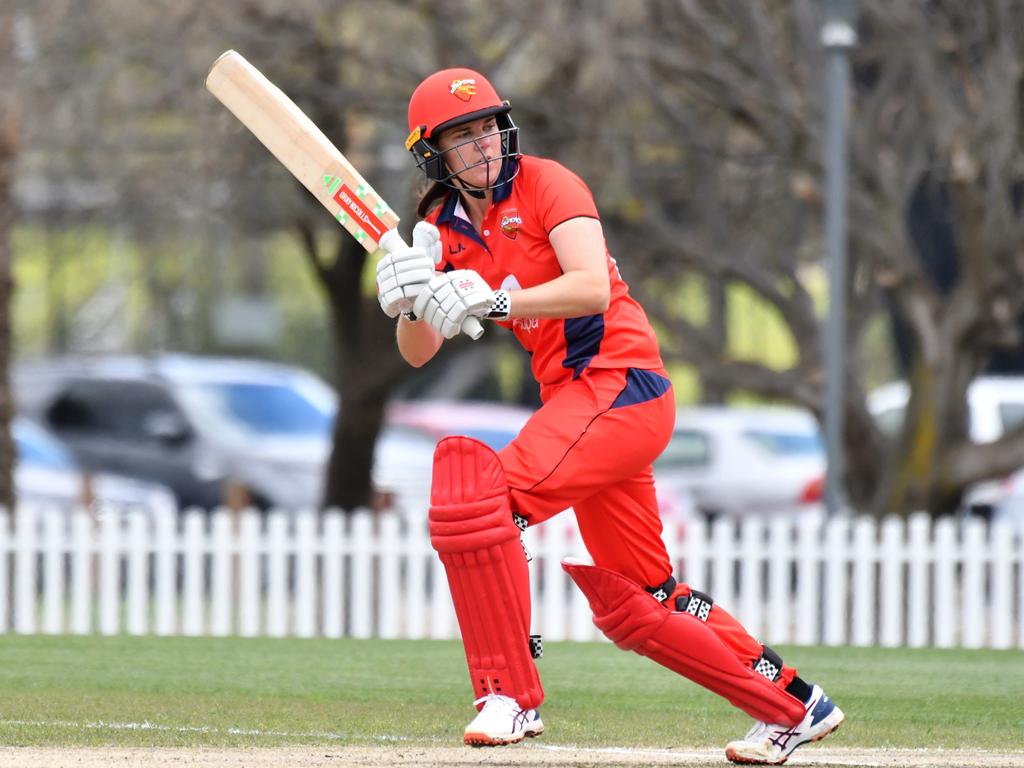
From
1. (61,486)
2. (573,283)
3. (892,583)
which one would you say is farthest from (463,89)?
(61,486)

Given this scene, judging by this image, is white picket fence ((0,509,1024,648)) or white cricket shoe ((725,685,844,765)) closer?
white cricket shoe ((725,685,844,765))

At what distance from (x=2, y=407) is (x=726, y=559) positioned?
5538 mm

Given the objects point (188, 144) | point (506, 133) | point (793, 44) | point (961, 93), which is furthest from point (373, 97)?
point (506, 133)

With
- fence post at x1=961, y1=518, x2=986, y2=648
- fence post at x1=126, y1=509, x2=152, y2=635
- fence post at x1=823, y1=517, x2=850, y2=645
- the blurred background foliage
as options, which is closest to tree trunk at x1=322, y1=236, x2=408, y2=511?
the blurred background foliage

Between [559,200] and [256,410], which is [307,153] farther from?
[256,410]

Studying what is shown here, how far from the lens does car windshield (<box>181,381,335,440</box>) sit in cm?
1886

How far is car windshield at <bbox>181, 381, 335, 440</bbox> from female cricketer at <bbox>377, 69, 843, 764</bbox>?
13226 mm

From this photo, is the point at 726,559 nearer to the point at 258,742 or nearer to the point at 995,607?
the point at 995,607

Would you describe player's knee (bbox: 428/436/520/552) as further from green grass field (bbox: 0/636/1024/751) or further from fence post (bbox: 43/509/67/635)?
fence post (bbox: 43/509/67/635)

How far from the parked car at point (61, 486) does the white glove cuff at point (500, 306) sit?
12340 mm

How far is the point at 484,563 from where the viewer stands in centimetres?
522

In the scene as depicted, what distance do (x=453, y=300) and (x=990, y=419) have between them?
1281cm

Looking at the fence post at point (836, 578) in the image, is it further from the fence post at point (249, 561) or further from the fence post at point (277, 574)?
the fence post at point (249, 561)

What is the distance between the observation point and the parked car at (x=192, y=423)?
59.6 feet
